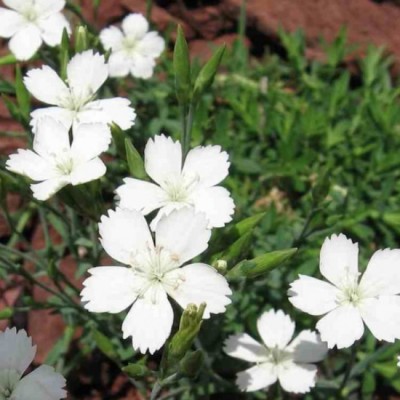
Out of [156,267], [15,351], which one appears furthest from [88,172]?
[15,351]

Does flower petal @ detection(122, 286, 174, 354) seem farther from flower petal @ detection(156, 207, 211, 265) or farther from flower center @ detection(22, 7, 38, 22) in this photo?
flower center @ detection(22, 7, 38, 22)

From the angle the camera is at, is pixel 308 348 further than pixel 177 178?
Yes

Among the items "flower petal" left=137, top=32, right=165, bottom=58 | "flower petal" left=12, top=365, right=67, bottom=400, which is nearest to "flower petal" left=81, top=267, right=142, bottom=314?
"flower petal" left=12, top=365, right=67, bottom=400

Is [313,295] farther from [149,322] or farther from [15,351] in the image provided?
[15,351]

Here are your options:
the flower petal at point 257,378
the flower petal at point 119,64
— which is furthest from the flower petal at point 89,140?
the flower petal at point 119,64

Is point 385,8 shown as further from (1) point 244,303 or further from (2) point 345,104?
(1) point 244,303

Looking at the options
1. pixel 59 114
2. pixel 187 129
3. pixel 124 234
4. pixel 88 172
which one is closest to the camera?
pixel 124 234

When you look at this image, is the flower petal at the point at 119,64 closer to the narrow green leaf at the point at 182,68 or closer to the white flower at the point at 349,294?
the narrow green leaf at the point at 182,68
